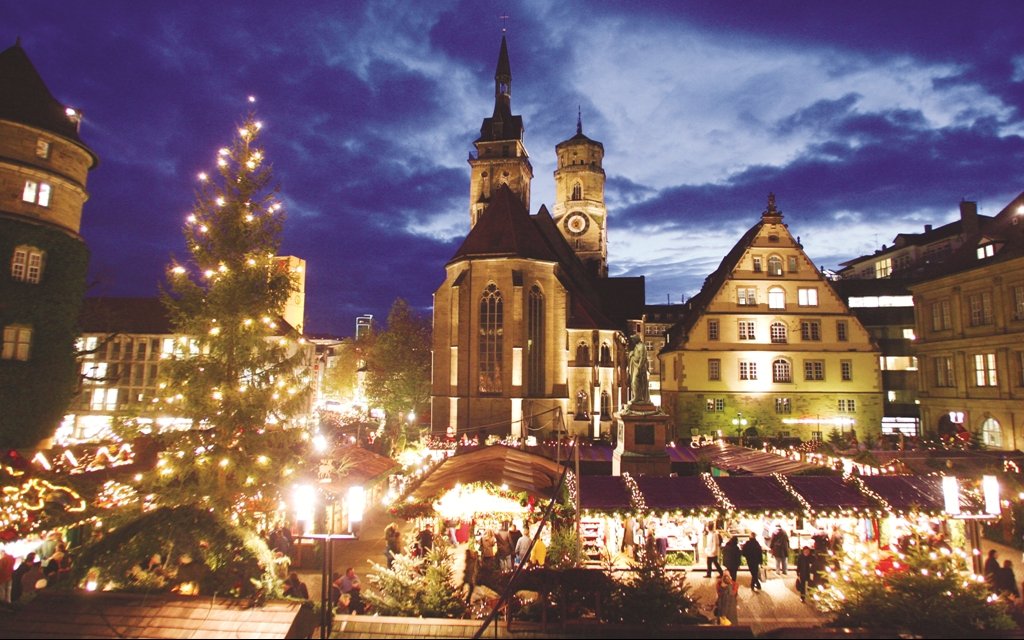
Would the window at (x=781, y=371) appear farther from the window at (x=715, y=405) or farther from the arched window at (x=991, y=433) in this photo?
the arched window at (x=991, y=433)

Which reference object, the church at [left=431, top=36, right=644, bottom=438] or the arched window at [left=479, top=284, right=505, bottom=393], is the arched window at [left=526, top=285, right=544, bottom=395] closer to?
the church at [left=431, top=36, right=644, bottom=438]

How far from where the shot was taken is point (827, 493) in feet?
50.1

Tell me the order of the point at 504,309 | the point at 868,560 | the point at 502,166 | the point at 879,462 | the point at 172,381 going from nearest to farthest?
1. the point at 868,560
2. the point at 172,381
3. the point at 879,462
4. the point at 504,309
5. the point at 502,166

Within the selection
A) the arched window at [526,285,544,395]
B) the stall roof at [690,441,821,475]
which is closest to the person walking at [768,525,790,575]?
the stall roof at [690,441,821,475]

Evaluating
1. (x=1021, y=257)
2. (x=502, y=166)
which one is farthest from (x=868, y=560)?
(x=502, y=166)

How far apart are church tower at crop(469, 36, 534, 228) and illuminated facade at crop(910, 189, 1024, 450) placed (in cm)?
3883

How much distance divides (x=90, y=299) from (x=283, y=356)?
38.6m

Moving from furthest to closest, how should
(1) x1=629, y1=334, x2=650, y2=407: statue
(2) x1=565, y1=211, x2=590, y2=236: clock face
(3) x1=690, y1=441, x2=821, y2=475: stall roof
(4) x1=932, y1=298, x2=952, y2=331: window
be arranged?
1. (2) x1=565, y1=211, x2=590, y2=236: clock face
2. (4) x1=932, y1=298, x2=952, y2=331: window
3. (1) x1=629, y1=334, x2=650, y2=407: statue
4. (3) x1=690, y1=441, x2=821, y2=475: stall roof

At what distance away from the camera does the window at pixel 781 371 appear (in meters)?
36.6

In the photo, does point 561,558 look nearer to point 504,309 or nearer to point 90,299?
point 504,309

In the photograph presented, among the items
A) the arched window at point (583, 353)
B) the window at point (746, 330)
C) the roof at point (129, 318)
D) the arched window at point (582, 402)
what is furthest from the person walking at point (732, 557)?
the roof at point (129, 318)

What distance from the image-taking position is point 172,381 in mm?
13656

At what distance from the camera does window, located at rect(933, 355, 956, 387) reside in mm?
32016

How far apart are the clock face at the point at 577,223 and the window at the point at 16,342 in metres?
56.0
